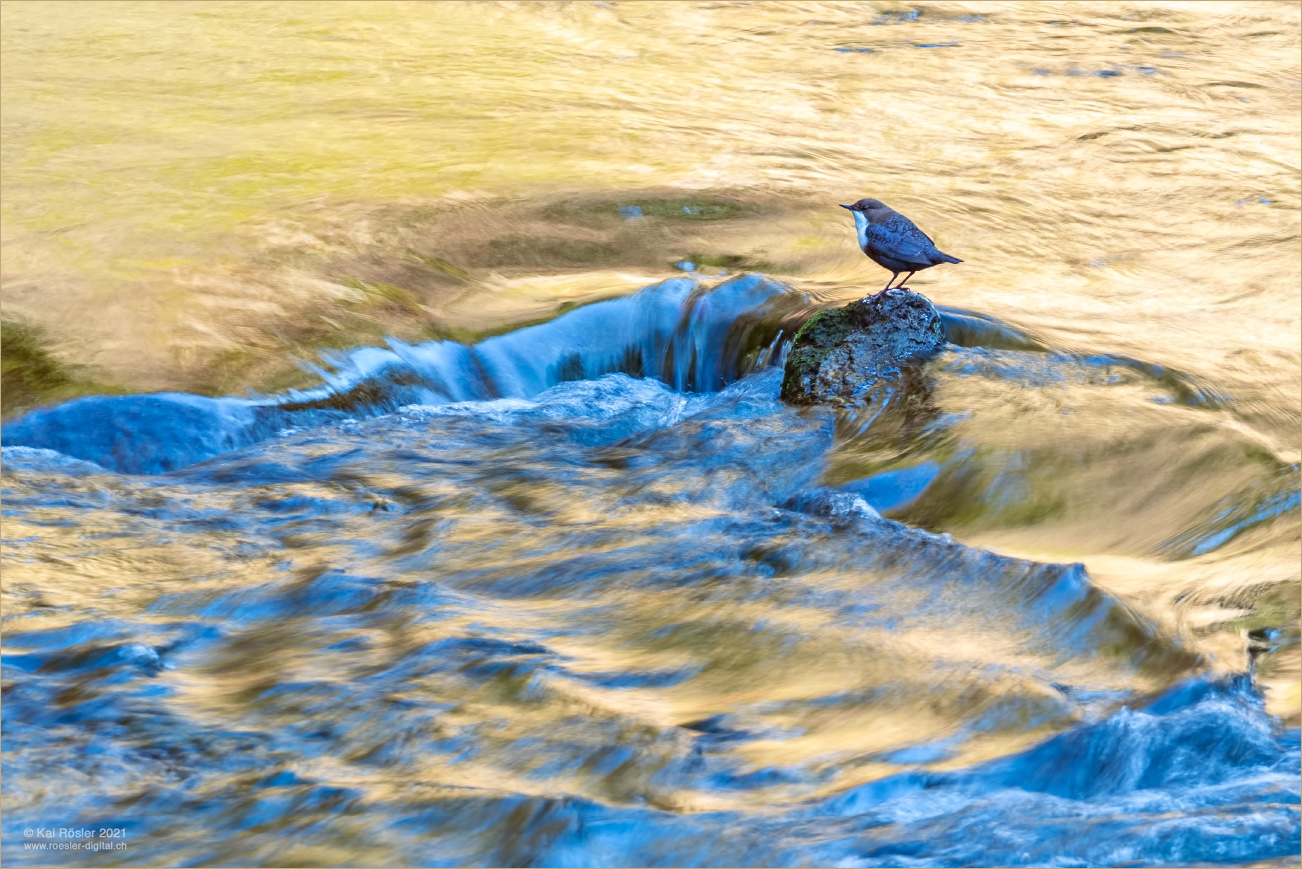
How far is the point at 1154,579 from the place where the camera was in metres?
4.96

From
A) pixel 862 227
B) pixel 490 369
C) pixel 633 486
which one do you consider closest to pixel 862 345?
pixel 862 227

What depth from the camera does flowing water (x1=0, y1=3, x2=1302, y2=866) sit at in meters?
3.86

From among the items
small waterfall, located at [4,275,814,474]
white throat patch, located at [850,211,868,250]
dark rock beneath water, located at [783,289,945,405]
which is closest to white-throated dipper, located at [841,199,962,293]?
white throat patch, located at [850,211,868,250]

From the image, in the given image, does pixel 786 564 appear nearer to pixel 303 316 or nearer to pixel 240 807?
pixel 240 807

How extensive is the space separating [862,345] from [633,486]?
1.42 meters

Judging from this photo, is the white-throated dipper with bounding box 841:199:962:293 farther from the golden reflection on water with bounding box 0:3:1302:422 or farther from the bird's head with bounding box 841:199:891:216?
the golden reflection on water with bounding box 0:3:1302:422

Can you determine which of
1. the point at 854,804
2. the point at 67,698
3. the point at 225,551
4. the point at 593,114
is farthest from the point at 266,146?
the point at 854,804

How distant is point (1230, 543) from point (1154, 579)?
496 millimetres

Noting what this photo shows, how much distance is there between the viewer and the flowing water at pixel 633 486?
3.86 m

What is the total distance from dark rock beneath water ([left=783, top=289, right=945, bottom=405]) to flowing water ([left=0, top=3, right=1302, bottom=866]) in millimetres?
167

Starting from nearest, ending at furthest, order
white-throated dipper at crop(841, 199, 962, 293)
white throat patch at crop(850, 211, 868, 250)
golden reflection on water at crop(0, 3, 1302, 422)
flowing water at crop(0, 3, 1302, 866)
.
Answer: flowing water at crop(0, 3, 1302, 866)
white-throated dipper at crop(841, 199, 962, 293)
white throat patch at crop(850, 211, 868, 250)
golden reflection on water at crop(0, 3, 1302, 422)

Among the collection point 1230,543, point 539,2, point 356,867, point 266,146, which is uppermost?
point 539,2

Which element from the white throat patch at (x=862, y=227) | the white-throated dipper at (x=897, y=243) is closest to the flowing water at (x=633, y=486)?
the white-throated dipper at (x=897, y=243)

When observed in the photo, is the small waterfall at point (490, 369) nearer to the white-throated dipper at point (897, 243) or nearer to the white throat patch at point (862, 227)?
the white throat patch at point (862, 227)
